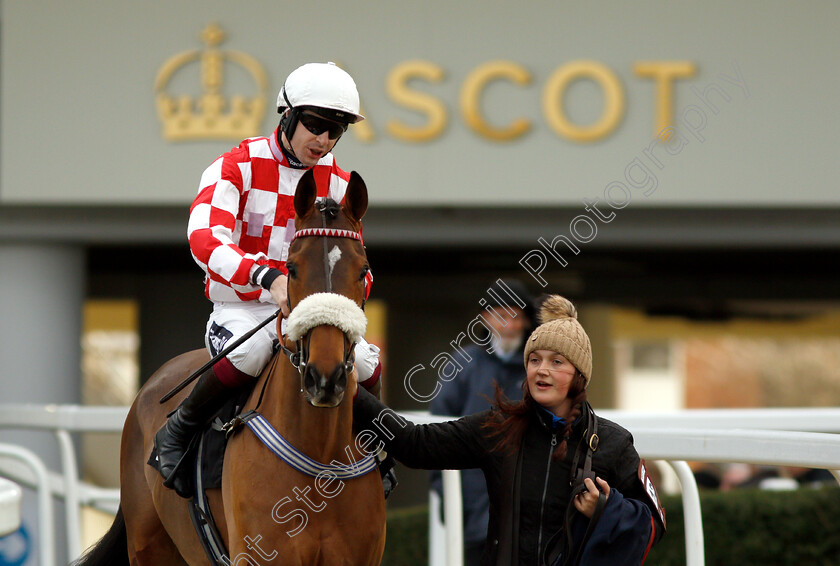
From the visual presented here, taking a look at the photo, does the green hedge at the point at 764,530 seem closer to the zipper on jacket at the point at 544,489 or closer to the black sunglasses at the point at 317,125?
the zipper on jacket at the point at 544,489

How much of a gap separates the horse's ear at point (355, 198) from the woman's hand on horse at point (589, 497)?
98cm

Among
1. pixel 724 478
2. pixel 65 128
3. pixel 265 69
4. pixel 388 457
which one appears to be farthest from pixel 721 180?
pixel 388 457

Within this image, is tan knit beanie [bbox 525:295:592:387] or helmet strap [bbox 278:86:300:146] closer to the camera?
tan knit beanie [bbox 525:295:592:387]

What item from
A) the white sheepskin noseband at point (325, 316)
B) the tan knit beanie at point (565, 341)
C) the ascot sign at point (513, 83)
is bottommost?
the tan knit beanie at point (565, 341)

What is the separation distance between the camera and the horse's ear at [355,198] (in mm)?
2930

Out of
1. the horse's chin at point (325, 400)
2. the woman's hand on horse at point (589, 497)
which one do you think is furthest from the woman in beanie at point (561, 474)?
the horse's chin at point (325, 400)

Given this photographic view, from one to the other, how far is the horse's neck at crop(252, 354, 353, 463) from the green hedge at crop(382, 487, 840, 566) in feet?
10.7

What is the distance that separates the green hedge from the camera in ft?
17.4

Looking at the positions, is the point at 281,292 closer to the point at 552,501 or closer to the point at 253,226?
the point at 253,226

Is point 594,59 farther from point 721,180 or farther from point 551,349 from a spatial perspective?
point 551,349

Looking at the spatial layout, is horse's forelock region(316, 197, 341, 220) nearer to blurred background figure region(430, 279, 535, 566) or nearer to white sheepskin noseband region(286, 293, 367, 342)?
white sheepskin noseband region(286, 293, 367, 342)

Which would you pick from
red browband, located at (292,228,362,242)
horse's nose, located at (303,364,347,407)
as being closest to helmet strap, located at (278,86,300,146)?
red browband, located at (292,228,362,242)

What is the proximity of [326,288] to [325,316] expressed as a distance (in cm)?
14

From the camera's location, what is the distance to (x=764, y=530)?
5.44 metres
